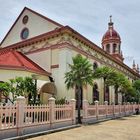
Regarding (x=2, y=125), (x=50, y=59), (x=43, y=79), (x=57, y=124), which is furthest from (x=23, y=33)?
(x=2, y=125)

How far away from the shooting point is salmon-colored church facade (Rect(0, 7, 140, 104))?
82.5ft

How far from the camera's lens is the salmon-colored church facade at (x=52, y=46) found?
25141 mm

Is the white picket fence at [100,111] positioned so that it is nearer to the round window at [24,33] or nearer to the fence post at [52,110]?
the fence post at [52,110]

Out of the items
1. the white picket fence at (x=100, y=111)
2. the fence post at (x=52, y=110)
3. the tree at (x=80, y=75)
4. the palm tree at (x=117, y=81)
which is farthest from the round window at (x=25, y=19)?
the fence post at (x=52, y=110)

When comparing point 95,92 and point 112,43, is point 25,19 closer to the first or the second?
point 95,92

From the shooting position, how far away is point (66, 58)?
2500 centimetres

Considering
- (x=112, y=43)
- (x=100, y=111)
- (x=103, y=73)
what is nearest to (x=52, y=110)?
(x=100, y=111)

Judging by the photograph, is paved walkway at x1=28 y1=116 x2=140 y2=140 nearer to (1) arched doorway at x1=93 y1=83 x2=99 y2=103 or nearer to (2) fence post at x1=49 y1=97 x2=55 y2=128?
(2) fence post at x1=49 y1=97 x2=55 y2=128

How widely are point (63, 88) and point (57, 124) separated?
10.2m

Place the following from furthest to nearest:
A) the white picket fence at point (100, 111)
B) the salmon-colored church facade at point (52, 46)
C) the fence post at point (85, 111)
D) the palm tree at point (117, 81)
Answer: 1. the palm tree at point (117, 81)
2. the salmon-colored church facade at point (52, 46)
3. the white picket fence at point (100, 111)
4. the fence post at point (85, 111)

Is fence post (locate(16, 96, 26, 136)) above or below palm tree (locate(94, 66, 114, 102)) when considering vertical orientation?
below

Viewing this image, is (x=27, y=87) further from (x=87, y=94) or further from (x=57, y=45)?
(x=87, y=94)

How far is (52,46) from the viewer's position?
1028 inches


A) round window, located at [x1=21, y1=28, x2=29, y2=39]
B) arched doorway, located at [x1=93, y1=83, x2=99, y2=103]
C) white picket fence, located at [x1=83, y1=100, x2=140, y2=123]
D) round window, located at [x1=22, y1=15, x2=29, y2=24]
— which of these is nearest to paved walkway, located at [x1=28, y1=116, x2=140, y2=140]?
white picket fence, located at [x1=83, y1=100, x2=140, y2=123]
